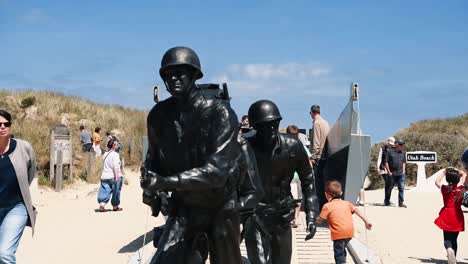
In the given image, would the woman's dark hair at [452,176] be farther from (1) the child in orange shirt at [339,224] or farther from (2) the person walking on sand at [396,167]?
(2) the person walking on sand at [396,167]

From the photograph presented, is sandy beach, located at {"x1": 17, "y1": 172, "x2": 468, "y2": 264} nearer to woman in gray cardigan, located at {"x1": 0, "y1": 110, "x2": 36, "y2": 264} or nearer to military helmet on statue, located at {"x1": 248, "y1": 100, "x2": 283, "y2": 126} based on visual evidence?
woman in gray cardigan, located at {"x1": 0, "y1": 110, "x2": 36, "y2": 264}

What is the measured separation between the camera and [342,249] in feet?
28.2

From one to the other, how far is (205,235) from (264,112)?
1.97 meters

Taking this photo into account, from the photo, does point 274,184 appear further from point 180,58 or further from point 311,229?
point 180,58

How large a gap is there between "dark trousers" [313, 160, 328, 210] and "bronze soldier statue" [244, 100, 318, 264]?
6.29m

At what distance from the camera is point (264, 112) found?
634 centimetres

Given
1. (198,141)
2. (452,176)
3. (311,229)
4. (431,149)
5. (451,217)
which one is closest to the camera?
(198,141)

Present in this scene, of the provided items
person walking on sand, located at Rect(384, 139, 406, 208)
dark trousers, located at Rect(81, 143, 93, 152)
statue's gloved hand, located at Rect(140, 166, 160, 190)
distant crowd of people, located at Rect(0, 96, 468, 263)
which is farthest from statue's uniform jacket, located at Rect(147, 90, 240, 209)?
dark trousers, located at Rect(81, 143, 93, 152)

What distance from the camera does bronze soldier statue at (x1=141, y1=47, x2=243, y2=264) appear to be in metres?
4.47

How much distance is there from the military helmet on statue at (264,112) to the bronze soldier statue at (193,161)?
1.73 metres

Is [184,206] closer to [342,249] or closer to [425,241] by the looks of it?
[342,249]

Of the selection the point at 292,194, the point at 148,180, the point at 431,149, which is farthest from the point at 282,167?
the point at 431,149

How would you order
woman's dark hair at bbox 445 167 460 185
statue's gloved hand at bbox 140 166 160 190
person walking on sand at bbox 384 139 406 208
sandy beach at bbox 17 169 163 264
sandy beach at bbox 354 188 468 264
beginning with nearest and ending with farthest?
statue's gloved hand at bbox 140 166 160 190 → woman's dark hair at bbox 445 167 460 185 → sandy beach at bbox 17 169 163 264 → sandy beach at bbox 354 188 468 264 → person walking on sand at bbox 384 139 406 208

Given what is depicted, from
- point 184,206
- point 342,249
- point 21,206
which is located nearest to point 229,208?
point 184,206
